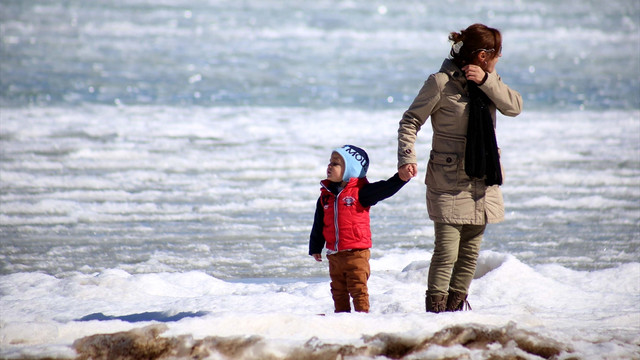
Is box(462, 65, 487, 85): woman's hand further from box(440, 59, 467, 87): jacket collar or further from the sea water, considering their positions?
the sea water

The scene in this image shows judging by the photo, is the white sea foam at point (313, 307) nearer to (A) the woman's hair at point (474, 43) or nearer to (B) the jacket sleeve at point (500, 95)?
(B) the jacket sleeve at point (500, 95)

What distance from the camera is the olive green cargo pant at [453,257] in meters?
3.65

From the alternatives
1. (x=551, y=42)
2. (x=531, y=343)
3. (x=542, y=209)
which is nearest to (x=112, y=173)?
(x=542, y=209)

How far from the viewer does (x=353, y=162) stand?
3672mm

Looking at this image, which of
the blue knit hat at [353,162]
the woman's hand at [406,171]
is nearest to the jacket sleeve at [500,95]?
the woman's hand at [406,171]

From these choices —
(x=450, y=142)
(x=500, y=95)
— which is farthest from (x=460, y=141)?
(x=500, y=95)

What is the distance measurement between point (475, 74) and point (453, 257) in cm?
92

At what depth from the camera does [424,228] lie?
6363 millimetres

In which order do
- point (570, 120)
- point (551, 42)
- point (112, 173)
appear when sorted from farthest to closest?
point (551, 42) → point (570, 120) → point (112, 173)

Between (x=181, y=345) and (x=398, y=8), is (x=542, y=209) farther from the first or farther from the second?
(x=398, y=8)

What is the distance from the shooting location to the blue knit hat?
3654 millimetres

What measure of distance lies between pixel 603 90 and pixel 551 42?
10.5 meters

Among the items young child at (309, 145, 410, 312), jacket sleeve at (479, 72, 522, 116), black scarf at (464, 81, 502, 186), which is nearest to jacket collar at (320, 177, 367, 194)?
young child at (309, 145, 410, 312)

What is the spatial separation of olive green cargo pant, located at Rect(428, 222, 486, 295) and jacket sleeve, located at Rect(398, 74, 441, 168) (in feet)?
1.30
